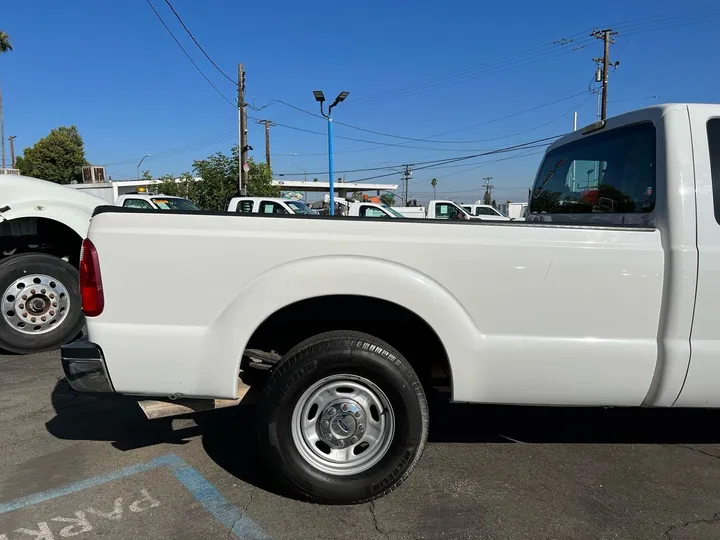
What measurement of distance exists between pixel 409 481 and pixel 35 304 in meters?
4.33

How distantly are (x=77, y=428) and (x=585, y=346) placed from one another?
355cm

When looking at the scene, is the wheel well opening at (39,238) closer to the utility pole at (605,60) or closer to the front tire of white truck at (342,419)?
the front tire of white truck at (342,419)

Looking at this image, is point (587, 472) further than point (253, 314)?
Yes

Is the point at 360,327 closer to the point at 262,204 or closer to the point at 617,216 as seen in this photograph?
the point at 617,216

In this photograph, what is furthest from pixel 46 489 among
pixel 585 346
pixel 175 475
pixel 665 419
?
pixel 665 419

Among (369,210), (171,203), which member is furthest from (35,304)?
(369,210)

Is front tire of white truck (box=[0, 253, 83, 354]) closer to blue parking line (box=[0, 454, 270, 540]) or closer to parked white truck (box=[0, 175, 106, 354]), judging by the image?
parked white truck (box=[0, 175, 106, 354])

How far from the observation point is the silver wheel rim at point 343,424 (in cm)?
278

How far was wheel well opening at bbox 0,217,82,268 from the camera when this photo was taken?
562 centimetres

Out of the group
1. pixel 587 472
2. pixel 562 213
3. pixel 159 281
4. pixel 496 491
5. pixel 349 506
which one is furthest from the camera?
pixel 562 213

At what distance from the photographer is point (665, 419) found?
412cm

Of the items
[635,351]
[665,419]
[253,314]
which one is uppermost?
[253,314]

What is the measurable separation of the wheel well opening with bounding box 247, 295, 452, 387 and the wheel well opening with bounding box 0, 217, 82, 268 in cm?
372

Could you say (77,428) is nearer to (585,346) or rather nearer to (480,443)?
(480,443)
